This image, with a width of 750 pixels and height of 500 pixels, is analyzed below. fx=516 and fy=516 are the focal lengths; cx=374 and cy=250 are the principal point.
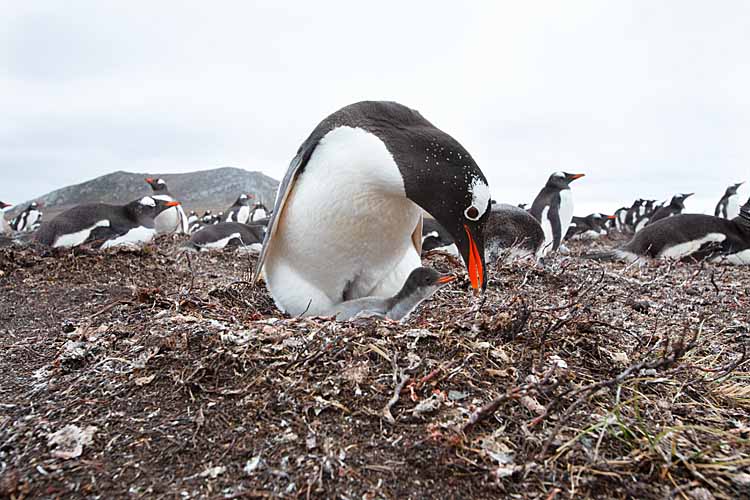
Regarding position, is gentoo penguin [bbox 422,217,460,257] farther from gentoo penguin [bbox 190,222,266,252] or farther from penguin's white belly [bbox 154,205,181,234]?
penguin's white belly [bbox 154,205,181,234]

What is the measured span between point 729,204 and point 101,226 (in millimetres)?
18446

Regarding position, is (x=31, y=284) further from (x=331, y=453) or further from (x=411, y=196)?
(x=331, y=453)

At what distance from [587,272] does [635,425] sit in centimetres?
345

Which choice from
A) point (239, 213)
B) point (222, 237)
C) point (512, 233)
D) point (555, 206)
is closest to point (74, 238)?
point (222, 237)

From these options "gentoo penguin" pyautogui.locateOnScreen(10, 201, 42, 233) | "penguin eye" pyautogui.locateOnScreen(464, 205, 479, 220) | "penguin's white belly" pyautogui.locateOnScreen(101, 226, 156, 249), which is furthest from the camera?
"gentoo penguin" pyautogui.locateOnScreen(10, 201, 42, 233)

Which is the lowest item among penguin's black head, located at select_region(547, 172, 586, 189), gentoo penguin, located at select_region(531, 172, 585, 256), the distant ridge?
the distant ridge

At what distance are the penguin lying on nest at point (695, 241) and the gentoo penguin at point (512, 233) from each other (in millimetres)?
1989

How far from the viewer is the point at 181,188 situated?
60031 mm

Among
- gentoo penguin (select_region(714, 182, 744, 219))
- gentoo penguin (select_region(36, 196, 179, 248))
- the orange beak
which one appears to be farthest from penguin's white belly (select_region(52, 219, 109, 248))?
gentoo penguin (select_region(714, 182, 744, 219))

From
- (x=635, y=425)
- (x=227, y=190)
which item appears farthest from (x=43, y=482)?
(x=227, y=190)

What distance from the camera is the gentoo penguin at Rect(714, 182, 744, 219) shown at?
16836 millimetres

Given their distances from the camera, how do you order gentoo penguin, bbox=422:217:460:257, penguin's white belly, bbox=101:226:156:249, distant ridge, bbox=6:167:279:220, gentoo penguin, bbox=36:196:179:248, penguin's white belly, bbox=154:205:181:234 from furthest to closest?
distant ridge, bbox=6:167:279:220 < penguin's white belly, bbox=154:205:181:234 < gentoo penguin, bbox=422:217:460:257 < penguin's white belly, bbox=101:226:156:249 < gentoo penguin, bbox=36:196:179:248

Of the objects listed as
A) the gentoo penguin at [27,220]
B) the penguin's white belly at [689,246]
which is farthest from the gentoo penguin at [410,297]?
the gentoo penguin at [27,220]

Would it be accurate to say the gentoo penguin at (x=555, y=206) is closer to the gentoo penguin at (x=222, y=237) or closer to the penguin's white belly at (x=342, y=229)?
the gentoo penguin at (x=222, y=237)
